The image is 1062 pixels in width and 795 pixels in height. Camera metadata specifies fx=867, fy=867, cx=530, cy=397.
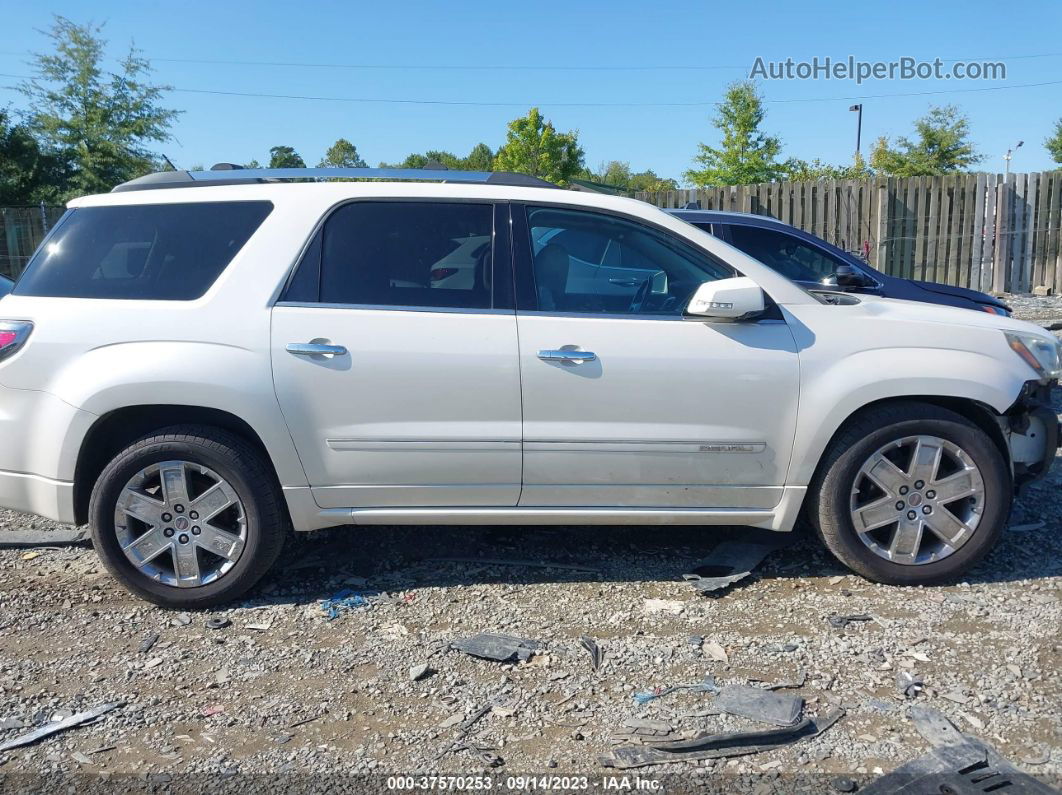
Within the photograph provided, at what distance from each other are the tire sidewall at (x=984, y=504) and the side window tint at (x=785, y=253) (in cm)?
389

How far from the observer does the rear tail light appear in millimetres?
3881

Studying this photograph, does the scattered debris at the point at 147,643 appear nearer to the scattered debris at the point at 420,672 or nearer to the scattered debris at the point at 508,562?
the scattered debris at the point at 420,672

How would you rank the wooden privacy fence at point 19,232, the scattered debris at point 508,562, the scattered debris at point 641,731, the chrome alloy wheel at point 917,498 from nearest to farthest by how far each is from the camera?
the scattered debris at point 641,731
the chrome alloy wheel at point 917,498
the scattered debris at point 508,562
the wooden privacy fence at point 19,232

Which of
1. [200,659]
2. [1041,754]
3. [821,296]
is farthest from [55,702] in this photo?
[821,296]

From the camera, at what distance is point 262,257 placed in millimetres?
4000

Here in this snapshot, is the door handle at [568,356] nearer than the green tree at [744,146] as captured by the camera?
Yes

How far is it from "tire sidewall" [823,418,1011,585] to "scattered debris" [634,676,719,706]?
1.14 m

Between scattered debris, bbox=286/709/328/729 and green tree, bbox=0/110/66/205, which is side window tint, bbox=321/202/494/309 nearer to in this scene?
scattered debris, bbox=286/709/328/729

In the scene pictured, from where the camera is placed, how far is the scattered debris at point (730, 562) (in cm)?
423

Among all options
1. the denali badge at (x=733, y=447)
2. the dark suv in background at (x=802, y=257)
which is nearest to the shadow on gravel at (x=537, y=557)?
the denali badge at (x=733, y=447)

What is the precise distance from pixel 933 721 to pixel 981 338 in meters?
1.91

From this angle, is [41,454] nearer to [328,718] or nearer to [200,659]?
[200,659]

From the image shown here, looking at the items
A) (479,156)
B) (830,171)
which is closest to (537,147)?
(830,171)

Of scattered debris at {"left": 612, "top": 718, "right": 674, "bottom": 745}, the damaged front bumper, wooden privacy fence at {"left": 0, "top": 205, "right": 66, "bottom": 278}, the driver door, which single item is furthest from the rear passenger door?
wooden privacy fence at {"left": 0, "top": 205, "right": 66, "bottom": 278}
